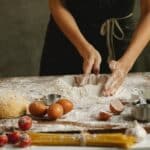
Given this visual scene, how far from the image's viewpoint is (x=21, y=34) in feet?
10.8

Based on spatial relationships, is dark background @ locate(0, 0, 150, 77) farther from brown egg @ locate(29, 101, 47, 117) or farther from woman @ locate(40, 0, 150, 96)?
brown egg @ locate(29, 101, 47, 117)

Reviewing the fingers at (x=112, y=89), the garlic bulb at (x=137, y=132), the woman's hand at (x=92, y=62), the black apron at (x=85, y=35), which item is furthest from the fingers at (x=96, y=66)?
the garlic bulb at (x=137, y=132)

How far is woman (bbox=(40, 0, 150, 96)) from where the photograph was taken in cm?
208

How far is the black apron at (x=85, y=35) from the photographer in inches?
85.4

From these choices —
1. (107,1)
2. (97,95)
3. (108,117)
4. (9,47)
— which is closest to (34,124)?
(108,117)

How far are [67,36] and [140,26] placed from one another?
0.29 m

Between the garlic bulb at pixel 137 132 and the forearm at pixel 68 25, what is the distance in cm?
61

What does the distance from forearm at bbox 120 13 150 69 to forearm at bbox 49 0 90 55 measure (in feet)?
Answer: 0.52

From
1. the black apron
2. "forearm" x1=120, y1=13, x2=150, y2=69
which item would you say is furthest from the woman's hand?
the black apron

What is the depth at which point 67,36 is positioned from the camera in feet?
6.93

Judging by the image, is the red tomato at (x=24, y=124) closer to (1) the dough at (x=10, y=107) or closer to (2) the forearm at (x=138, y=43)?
(1) the dough at (x=10, y=107)

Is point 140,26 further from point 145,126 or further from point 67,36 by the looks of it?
point 145,126

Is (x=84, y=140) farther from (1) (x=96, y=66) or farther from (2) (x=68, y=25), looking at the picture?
(2) (x=68, y=25)

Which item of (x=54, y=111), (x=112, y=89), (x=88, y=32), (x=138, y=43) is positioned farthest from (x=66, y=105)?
(x=88, y=32)
